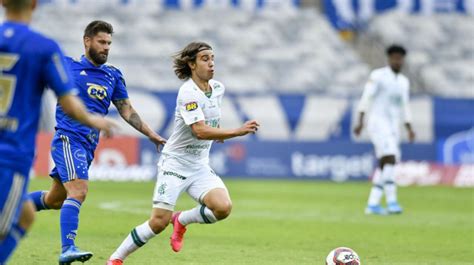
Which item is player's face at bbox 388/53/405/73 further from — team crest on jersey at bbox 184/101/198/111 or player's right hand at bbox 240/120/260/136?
player's right hand at bbox 240/120/260/136

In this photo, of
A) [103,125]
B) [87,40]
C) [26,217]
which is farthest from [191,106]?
[26,217]

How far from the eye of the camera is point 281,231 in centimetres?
1431

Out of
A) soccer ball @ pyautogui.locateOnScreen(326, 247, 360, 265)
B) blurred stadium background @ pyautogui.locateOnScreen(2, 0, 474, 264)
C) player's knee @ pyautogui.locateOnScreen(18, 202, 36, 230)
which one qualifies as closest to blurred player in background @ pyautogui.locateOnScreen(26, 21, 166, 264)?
soccer ball @ pyautogui.locateOnScreen(326, 247, 360, 265)

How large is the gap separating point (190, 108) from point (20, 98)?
3144 mm

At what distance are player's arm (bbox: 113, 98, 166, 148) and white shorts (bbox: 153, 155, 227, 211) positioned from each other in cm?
39

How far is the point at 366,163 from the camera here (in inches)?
1118

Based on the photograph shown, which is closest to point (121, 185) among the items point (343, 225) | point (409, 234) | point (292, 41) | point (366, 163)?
point (366, 163)

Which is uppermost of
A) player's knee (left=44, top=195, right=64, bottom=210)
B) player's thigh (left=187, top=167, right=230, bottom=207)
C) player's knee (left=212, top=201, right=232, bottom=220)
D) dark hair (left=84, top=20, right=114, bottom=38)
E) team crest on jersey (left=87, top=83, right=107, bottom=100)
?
dark hair (left=84, top=20, right=114, bottom=38)

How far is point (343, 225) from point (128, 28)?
21440 millimetres

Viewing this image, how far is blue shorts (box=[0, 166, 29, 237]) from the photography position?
21.1ft

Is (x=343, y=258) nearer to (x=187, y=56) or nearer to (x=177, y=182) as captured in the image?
(x=177, y=182)

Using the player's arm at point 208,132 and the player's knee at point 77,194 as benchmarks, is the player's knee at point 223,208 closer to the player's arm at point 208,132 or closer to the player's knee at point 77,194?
the player's arm at point 208,132

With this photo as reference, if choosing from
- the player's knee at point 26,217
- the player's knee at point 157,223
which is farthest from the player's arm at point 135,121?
the player's knee at point 26,217

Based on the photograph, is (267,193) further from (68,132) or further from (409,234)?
(68,132)
